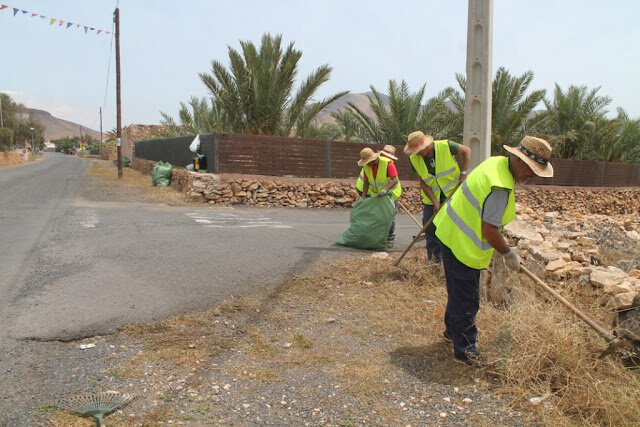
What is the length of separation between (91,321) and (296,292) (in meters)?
1.84

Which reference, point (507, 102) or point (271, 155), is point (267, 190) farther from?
point (507, 102)

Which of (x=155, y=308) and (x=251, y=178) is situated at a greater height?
(x=251, y=178)

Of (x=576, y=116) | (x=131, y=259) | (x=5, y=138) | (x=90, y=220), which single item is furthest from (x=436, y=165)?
(x=5, y=138)

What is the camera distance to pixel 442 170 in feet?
17.3

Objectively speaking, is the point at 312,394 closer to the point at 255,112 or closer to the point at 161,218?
the point at 161,218

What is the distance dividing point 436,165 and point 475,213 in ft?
7.22

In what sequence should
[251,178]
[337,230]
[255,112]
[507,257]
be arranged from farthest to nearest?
1. [255,112]
2. [251,178]
3. [337,230]
4. [507,257]

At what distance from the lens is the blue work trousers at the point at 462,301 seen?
327cm

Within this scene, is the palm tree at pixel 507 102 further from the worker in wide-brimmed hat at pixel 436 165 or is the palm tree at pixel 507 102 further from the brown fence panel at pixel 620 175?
the worker in wide-brimmed hat at pixel 436 165

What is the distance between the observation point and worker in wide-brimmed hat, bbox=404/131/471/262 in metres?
5.16

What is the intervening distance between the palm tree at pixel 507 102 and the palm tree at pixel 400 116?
0.86 meters

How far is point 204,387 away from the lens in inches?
117

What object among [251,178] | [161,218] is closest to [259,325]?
[161,218]

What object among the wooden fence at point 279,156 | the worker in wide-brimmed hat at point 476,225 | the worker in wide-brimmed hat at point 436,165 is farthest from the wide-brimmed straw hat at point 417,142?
the wooden fence at point 279,156
